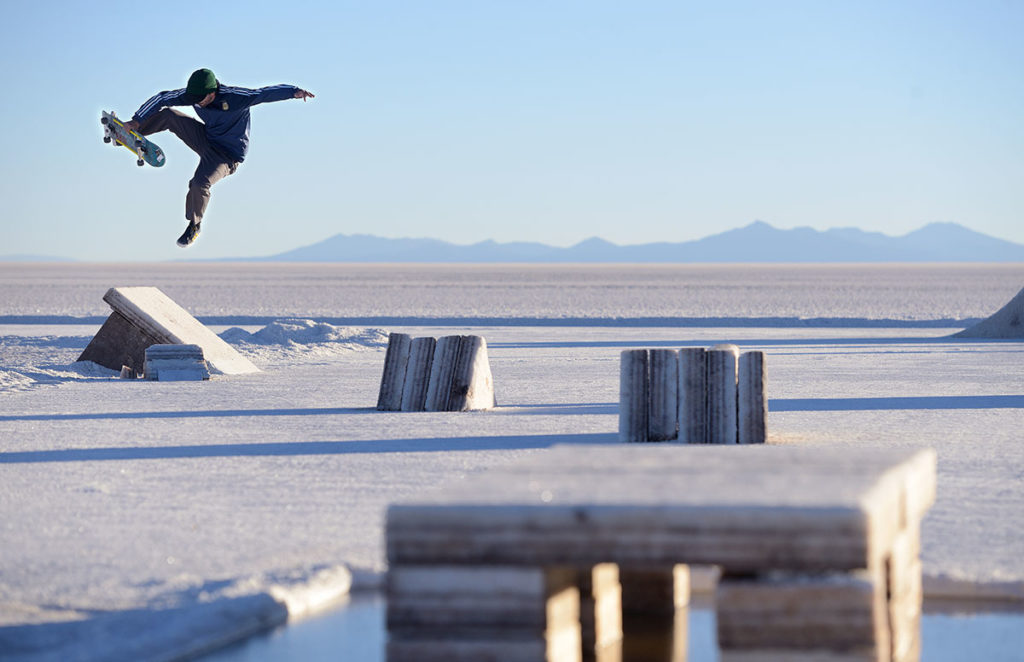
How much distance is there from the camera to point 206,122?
34.5ft

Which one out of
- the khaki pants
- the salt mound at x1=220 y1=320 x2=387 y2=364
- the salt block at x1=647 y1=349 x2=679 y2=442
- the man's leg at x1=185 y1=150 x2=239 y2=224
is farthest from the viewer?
the salt mound at x1=220 y1=320 x2=387 y2=364

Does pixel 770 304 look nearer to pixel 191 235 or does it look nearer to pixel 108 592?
pixel 191 235

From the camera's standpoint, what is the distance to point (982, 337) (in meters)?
24.8

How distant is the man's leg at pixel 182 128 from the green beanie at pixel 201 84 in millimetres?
501

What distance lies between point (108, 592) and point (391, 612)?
1884mm

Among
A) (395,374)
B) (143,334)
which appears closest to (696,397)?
(395,374)

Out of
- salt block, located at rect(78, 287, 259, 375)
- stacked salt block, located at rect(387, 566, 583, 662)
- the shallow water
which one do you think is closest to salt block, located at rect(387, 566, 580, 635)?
stacked salt block, located at rect(387, 566, 583, 662)

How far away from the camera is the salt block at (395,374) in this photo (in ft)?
40.4

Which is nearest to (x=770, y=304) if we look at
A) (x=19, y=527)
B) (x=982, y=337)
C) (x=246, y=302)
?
(x=246, y=302)

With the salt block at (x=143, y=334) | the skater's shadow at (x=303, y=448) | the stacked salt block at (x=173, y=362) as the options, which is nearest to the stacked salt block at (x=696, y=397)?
the skater's shadow at (x=303, y=448)

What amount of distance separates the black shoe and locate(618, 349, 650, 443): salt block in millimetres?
3971

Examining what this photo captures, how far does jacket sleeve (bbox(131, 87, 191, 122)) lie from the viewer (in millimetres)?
10047

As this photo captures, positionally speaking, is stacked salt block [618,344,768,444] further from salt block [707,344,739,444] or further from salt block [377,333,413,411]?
salt block [377,333,413,411]

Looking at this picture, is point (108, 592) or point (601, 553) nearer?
point (601, 553)
